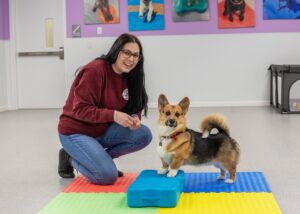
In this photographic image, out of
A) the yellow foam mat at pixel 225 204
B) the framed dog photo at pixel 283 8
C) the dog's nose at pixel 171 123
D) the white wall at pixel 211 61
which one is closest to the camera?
the yellow foam mat at pixel 225 204

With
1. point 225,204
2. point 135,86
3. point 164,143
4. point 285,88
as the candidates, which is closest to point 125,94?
point 135,86

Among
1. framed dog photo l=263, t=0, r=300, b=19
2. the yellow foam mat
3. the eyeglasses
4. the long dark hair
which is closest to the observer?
the yellow foam mat

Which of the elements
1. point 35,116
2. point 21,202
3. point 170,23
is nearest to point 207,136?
point 21,202

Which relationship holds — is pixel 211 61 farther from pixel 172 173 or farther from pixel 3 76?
pixel 172 173

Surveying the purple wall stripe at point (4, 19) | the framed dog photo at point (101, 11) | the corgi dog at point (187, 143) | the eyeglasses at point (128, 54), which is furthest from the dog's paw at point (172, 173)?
the purple wall stripe at point (4, 19)

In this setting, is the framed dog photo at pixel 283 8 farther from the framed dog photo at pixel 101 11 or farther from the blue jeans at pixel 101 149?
the blue jeans at pixel 101 149

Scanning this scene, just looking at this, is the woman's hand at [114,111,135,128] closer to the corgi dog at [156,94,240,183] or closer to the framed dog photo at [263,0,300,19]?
the corgi dog at [156,94,240,183]

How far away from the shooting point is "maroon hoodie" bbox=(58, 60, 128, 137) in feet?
8.49

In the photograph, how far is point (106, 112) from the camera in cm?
254

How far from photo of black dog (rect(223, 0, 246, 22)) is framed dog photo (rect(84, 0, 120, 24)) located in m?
1.75

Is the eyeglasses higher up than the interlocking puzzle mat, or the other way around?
the eyeglasses

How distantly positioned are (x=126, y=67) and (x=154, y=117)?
327 cm

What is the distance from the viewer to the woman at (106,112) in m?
2.58

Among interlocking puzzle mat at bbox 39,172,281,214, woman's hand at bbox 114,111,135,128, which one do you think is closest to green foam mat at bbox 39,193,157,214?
interlocking puzzle mat at bbox 39,172,281,214
